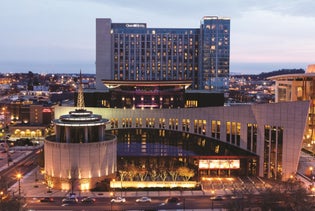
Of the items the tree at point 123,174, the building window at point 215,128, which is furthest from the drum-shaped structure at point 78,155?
the building window at point 215,128

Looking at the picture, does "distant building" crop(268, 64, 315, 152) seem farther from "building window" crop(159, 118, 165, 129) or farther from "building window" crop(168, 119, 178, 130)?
"building window" crop(159, 118, 165, 129)

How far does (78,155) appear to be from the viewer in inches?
2842

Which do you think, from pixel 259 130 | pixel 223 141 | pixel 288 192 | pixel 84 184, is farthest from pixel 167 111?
pixel 288 192

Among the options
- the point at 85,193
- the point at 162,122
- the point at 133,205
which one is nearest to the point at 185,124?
the point at 162,122

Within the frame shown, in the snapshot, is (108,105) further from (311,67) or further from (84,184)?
(311,67)

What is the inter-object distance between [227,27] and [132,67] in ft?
144

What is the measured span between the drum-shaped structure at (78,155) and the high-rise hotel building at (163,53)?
97.5m

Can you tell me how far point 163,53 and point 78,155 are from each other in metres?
110

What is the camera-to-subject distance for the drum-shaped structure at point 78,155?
72062 mm

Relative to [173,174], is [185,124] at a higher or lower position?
higher

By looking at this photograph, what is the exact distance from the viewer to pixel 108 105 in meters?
124

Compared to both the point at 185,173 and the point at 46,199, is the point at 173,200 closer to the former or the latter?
the point at 185,173

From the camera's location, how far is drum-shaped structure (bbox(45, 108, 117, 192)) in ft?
236

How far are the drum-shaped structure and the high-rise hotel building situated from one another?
320 ft
